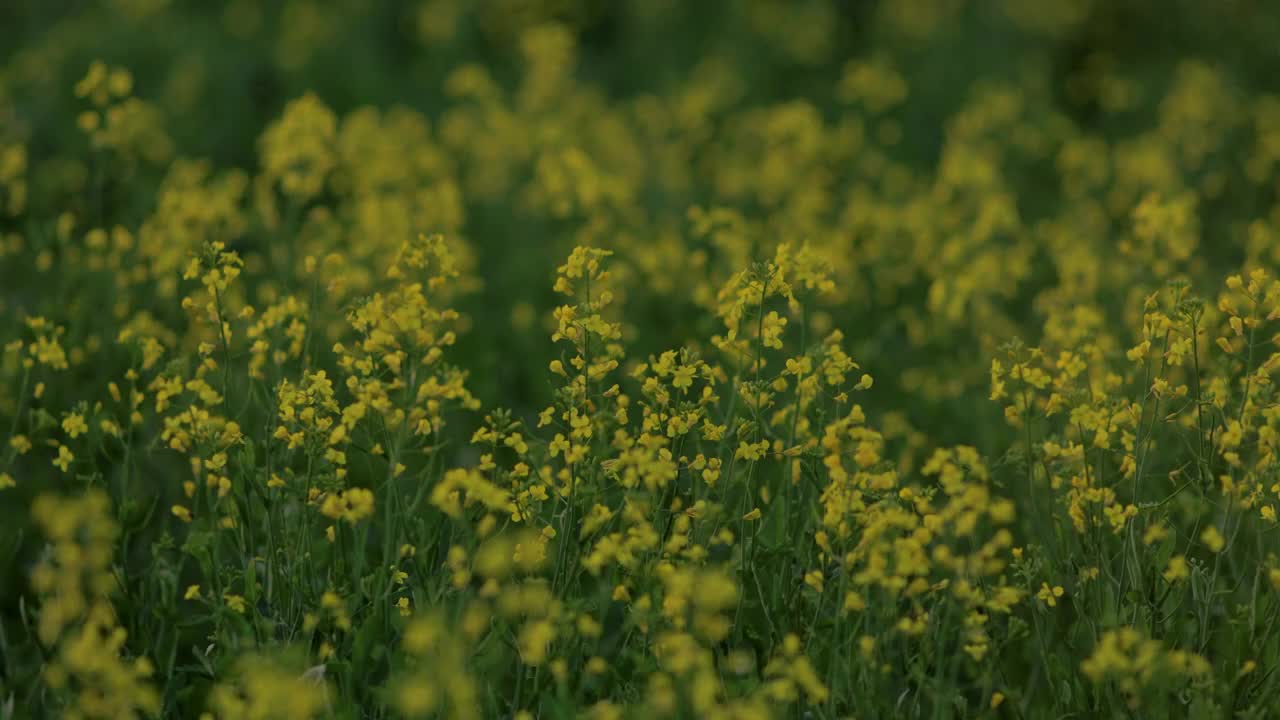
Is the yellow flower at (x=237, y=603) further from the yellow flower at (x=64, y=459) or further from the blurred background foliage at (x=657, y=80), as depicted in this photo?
the blurred background foliage at (x=657, y=80)

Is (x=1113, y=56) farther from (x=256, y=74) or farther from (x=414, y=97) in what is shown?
(x=256, y=74)

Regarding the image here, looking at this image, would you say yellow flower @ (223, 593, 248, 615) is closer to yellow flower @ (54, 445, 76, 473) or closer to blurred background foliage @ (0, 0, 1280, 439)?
yellow flower @ (54, 445, 76, 473)

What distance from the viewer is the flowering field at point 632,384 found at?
123 inches

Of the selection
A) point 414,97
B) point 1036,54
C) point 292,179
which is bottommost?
point 292,179

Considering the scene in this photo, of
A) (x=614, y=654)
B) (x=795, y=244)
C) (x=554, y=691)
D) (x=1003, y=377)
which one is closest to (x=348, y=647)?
(x=554, y=691)

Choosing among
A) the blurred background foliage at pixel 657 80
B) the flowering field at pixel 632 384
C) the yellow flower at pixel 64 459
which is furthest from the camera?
the blurred background foliage at pixel 657 80

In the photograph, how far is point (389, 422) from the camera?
3.42 metres

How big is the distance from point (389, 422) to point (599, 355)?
583mm

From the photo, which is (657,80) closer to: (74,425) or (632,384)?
(632,384)

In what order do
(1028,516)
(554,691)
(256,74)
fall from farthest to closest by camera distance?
(256,74)
(1028,516)
(554,691)

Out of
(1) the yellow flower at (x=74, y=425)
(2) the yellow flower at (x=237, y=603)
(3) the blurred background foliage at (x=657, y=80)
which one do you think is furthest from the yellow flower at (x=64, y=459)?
(3) the blurred background foliage at (x=657, y=80)

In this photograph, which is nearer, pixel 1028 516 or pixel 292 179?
pixel 1028 516

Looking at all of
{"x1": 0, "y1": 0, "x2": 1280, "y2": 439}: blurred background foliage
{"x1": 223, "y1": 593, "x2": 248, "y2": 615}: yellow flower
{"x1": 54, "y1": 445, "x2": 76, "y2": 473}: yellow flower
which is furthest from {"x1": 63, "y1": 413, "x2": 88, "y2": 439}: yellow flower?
{"x1": 0, "y1": 0, "x2": 1280, "y2": 439}: blurred background foliage

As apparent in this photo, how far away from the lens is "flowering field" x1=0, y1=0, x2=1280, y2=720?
3117 millimetres
